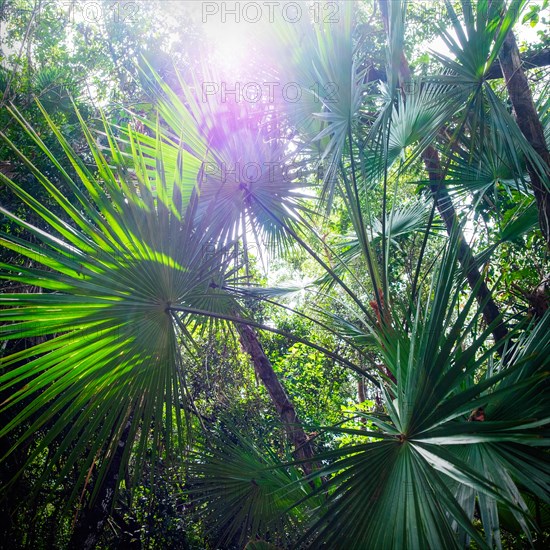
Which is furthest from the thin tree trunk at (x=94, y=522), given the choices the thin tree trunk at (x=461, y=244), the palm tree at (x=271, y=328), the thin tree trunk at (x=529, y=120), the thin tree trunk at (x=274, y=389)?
the thin tree trunk at (x=529, y=120)

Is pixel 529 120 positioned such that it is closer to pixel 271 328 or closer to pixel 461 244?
pixel 461 244

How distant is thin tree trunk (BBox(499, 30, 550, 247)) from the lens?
7.27 feet

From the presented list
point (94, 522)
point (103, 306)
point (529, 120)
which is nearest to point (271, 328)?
point (103, 306)

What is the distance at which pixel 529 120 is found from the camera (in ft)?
7.52

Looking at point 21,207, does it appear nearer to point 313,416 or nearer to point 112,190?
point 112,190

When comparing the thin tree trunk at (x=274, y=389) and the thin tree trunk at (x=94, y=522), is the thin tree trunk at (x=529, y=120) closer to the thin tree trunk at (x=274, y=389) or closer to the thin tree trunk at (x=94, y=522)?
the thin tree trunk at (x=274, y=389)

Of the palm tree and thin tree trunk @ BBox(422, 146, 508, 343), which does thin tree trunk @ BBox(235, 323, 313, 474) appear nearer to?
the palm tree

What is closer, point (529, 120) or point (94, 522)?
point (529, 120)

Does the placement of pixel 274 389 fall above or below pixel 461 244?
below

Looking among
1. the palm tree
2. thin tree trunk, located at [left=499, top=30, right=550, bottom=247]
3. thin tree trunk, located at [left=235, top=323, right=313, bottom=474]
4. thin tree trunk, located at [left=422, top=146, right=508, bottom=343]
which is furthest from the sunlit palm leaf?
thin tree trunk, located at [left=422, top=146, right=508, bottom=343]

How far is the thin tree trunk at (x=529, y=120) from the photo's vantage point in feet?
7.27

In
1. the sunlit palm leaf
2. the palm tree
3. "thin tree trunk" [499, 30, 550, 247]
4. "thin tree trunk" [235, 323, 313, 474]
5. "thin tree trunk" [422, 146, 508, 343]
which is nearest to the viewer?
the palm tree

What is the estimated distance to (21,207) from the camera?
3965 mm

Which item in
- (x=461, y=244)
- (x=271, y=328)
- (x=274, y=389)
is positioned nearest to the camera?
(x=271, y=328)
